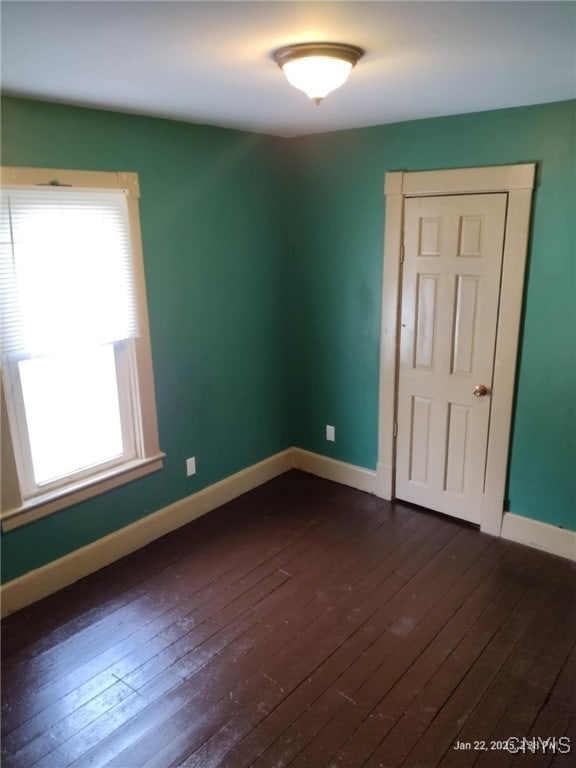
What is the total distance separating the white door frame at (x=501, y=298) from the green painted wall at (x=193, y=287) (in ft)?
2.71

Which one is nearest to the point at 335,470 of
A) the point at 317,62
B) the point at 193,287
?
the point at 193,287

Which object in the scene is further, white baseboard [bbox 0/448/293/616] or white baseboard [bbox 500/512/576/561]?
white baseboard [bbox 500/512/576/561]

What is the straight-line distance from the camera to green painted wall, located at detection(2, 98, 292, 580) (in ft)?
9.02

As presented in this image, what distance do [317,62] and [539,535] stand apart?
106 inches

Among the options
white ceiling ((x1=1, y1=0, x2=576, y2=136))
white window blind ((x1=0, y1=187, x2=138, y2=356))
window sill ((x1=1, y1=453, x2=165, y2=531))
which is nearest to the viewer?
white ceiling ((x1=1, y1=0, x2=576, y2=136))

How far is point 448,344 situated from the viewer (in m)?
3.31

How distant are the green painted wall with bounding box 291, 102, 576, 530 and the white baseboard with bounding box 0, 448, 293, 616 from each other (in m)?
0.58

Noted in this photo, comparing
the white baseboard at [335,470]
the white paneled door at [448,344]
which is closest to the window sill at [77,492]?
the white baseboard at [335,470]

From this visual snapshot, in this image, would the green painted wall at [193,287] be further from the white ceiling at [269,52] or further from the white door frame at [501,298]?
the white door frame at [501,298]

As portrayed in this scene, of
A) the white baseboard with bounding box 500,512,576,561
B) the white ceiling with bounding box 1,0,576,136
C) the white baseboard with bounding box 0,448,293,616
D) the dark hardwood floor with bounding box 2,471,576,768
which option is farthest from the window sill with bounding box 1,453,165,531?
the white baseboard with bounding box 500,512,576,561

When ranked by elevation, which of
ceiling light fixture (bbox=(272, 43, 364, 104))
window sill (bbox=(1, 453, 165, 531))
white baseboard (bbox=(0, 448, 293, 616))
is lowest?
white baseboard (bbox=(0, 448, 293, 616))

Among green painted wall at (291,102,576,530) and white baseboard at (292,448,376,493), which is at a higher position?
green painted wall at (291,102,576,530)

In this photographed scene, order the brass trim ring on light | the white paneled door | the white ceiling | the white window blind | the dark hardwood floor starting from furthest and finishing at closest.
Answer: the white paneled door
the white window blind
the dark hardwood floor
the brass trim ring on light
the white ceiling

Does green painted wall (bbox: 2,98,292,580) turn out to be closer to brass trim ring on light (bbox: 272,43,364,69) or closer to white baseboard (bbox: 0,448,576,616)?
white baseboard (bbox: 0,448,576,616)
